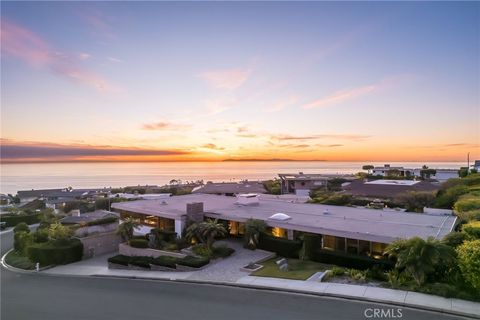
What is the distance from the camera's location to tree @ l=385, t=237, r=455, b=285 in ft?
52.6

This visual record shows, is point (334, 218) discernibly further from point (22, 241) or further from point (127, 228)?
point (22, 241)

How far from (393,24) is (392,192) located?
29170 mm

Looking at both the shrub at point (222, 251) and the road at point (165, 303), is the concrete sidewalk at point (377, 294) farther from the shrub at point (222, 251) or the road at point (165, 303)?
the shrub at point (222, 251)

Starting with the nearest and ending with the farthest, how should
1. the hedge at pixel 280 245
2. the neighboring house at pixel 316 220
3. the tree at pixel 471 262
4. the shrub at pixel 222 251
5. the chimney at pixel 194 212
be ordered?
1. the tree at pixel 471 262
2. the neighboring house at pixel 316 220
3. the hedge at pixel 280 245
4. the shrub at pixel 222 251
5. the chimney at pixel 194 212

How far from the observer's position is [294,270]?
20812 millimetres

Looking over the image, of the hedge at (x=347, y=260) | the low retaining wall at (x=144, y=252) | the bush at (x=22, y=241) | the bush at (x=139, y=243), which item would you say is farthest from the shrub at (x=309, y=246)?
the bush at (x=22, y=241)

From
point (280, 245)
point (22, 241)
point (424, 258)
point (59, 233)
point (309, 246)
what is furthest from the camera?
point (22, 241)

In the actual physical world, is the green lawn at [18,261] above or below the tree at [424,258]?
below

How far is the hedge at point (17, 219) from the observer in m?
50.5

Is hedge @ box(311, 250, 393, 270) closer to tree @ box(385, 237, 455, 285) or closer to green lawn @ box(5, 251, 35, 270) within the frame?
tree @ box(385, 237, 455, 285)

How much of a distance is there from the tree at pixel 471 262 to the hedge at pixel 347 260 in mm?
4329

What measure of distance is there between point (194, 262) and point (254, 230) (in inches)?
207

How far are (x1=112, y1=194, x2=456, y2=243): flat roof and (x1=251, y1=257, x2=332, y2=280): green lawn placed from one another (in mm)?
2153

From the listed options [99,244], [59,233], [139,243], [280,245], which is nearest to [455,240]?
[280,245]
